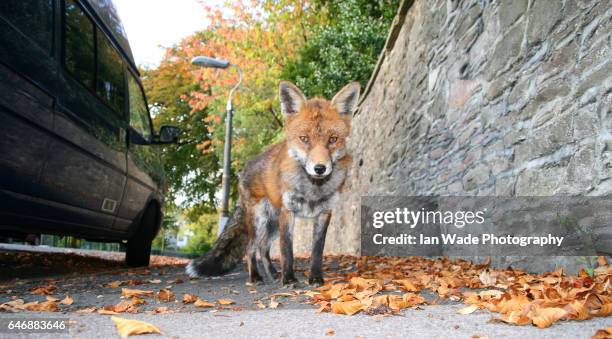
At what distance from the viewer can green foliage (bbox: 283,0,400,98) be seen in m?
13.3

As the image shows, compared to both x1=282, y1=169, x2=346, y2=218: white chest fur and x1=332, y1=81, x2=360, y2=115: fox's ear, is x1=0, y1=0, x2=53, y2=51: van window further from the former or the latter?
x1=332, y1=81, x2=360, y2=115: fox's ear

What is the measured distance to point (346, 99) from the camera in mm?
4055

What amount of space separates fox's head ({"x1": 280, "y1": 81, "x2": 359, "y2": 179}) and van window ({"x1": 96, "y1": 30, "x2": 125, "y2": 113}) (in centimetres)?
221

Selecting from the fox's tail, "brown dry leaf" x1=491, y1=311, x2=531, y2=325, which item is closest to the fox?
the fox's tail

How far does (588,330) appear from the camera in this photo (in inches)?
89.4

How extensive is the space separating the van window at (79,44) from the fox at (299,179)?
1.86 metres

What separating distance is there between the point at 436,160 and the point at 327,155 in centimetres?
310

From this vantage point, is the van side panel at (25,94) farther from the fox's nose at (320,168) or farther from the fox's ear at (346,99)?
the fox's ear at (346,99)

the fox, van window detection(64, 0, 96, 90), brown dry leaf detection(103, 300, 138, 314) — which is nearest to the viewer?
brown dry leaf detection(103, 300, 138, 314)

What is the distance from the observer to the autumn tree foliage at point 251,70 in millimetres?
13602

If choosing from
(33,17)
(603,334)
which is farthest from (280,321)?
(33,17)

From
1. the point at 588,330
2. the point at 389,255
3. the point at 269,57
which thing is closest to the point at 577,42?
the point at 588,330

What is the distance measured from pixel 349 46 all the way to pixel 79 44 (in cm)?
983

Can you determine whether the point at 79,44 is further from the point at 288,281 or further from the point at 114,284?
the point at 288,281
